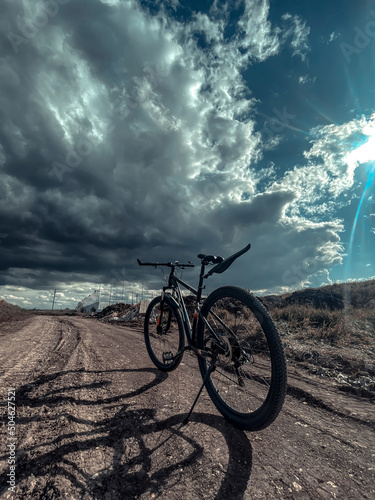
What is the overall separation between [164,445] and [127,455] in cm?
29

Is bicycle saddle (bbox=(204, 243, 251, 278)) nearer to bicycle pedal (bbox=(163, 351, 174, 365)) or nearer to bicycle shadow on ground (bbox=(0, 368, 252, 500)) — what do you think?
bicycle pedal (bbox=(163, 351, 174, 365))

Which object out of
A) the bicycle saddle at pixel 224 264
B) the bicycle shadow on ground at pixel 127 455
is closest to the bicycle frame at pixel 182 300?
the bicycle saddle at pixel 224 264

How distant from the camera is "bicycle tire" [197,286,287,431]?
1.98 meters

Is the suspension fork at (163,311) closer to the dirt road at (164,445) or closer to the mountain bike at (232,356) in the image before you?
the mountain bike at (232,356)

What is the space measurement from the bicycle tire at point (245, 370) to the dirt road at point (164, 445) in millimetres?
160

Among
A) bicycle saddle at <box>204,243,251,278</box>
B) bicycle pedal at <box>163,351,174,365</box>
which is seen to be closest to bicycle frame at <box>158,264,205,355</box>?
bicycle saddle at <box>204,243,251,278</box>

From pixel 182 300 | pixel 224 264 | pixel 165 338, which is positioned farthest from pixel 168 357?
pixel 224 264

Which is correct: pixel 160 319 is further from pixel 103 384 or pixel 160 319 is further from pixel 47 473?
pixel 47 473

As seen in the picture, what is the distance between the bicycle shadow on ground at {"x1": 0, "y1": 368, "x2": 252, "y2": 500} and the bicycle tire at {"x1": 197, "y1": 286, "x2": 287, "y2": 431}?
21cm

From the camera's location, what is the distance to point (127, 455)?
1662 mm

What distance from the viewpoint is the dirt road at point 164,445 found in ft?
4.68

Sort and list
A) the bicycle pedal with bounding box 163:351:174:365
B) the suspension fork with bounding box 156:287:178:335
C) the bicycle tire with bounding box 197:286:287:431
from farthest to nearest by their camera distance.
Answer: the suspension fork with bounding box 156:287:178:335
the bicycle pedal with bounding box 163:351:174:365
the bicycle tire with bounding box 197:286:287:431

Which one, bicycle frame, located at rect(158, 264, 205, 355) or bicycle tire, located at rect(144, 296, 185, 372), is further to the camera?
bicycle tire, located at rect(144, 296, 185, 372)

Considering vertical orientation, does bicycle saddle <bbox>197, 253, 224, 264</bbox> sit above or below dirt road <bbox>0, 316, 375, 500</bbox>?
above
